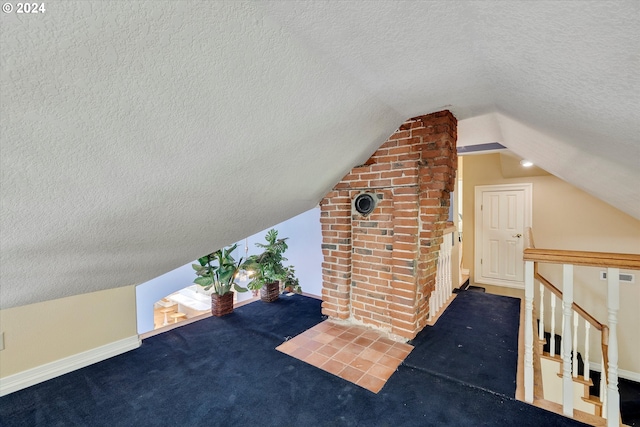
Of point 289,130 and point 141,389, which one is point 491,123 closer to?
point 289,130

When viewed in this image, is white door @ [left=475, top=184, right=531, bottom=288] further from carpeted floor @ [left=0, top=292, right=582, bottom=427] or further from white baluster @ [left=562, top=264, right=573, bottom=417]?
white baluster @ [left=562, top=264, right=573, bottom=417]

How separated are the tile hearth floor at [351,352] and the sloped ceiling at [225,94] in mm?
1439

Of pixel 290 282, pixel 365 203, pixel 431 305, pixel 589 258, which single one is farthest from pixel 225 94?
pixel 290 282

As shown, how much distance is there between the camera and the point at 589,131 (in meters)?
1.46

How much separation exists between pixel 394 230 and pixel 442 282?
1229 mm

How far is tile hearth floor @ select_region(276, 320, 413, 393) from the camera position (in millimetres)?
2055

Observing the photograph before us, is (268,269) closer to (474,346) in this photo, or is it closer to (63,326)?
(63,326)

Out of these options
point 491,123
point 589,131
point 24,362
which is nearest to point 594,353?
point 491,123

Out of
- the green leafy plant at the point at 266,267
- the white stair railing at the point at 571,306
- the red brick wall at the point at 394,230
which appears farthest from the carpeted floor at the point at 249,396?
the green leafy plant at the point at 266,267

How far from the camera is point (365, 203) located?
108 inches

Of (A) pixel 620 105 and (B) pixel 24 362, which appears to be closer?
(A) pixel 620 105

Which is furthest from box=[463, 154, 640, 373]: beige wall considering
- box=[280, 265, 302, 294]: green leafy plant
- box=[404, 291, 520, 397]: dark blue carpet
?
box=[280, 265, 302, 294]: green leafy plant

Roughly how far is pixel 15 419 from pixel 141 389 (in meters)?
0.66

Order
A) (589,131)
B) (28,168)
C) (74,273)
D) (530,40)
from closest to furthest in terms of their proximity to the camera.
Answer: (530,40)
(28,168)
(589,131)
(74,273)
